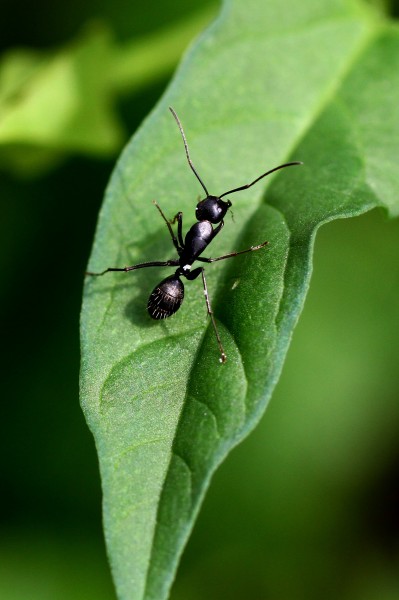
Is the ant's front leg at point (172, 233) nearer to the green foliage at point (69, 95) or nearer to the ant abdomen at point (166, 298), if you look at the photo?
the ant abdomen at point (166, 298)

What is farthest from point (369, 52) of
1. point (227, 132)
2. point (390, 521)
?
point (390, 521)

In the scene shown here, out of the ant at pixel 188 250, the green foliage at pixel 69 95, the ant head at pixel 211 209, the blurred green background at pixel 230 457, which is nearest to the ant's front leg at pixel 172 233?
the ant at pixel 188 250

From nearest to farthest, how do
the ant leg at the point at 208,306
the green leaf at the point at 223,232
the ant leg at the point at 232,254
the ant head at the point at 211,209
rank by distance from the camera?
the green leaf at the point at 223,232 < the ant leg at the point at 208,306 < the ant leg at the point at 232,254 < the ant head at the point at 211,209

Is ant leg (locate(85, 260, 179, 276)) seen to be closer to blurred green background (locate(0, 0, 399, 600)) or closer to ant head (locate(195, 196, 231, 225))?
ant head (locate(195, 196, 231, 225))

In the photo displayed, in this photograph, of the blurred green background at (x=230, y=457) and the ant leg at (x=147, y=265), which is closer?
the ant leg at (x=147, y=265)

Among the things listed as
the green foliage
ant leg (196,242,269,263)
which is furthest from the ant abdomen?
the green foliage

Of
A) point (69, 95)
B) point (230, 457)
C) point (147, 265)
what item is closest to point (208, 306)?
point (147, 265)

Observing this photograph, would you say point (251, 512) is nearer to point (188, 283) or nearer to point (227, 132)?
point (188, 283)
